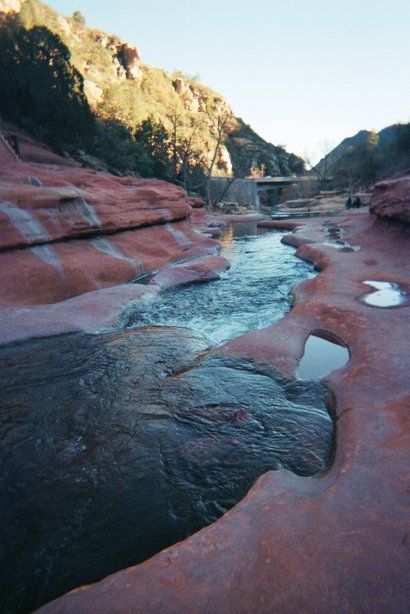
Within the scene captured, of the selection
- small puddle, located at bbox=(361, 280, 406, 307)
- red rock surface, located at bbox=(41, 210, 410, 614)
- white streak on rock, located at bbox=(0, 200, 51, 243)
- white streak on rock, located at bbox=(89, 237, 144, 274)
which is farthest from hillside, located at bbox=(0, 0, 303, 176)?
red rock surface, located at bbox=(41, 210, 410, 614)

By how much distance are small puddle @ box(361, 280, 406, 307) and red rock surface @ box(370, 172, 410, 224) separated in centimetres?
472

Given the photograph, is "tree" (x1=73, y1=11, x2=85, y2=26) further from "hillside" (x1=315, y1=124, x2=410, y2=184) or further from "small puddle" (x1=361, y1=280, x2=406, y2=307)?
"small puddle" (x1=361, y1=280, x2=406, y2=307)

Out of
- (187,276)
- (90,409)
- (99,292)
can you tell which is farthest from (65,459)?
(187,276)

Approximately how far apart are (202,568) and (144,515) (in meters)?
0.80

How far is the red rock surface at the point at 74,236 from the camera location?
8406 millimetres

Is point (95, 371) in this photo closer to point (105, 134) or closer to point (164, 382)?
point (164, 382)

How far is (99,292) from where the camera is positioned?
27.8 feet

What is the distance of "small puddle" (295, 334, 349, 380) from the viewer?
4.51 metres

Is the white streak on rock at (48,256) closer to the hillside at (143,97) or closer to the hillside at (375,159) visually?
the hillside at (143,97)

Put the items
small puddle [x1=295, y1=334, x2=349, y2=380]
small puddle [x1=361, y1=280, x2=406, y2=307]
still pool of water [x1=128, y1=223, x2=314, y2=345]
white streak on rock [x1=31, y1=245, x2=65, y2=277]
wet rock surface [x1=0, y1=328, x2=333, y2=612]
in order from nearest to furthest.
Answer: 1. wet rock surface [x1=0, y1=328, x2=333, y2=612]
2. small puddle [x1=295, y1=334, x2=349, y2=380]
3. small puddle [x1=361, y1=280, x2=406, y2=307]
4. still pool of water [x1=128, y1=223, x2=314, y2=345]
5. white streak on rock [x1=31, y1=245, x2=65, y2=277]

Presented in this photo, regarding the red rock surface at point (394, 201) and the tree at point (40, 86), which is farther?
the tree at point (40, 86)

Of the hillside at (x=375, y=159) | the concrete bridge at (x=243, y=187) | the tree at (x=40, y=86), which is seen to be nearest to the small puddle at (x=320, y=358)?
the tree at (x=40, y=86)

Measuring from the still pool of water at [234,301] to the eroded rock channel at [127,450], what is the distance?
190 cm

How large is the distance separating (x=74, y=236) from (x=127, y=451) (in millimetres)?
8198
